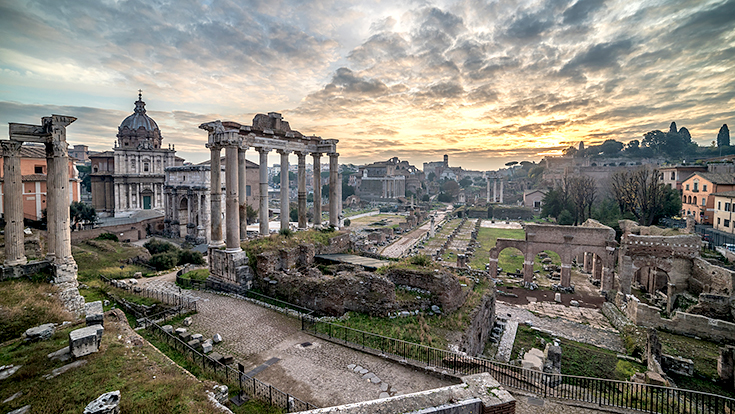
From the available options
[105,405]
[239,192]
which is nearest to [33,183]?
[239,192]

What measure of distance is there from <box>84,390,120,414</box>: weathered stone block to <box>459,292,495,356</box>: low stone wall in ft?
31.1

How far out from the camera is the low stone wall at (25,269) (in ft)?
46.2

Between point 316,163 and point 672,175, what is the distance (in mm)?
58403

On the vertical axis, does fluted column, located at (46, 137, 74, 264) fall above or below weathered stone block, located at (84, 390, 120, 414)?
above

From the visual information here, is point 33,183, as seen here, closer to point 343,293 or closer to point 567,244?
point 343,293

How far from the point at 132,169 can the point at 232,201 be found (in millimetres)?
40866

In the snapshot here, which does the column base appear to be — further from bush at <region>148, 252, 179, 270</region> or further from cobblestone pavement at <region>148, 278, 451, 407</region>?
bush at <region>148, 252, 179, 270</region>

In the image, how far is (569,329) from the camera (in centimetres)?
1850

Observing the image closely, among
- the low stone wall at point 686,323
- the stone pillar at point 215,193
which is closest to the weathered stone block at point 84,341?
the stone pillar at point 215,193

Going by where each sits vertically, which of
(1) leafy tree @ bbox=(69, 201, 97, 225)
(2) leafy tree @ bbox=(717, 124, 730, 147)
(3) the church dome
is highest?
(2) leafy tree @ bbox=(717, 124, 730, 147)

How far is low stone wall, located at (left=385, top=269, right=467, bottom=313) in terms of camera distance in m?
13.3

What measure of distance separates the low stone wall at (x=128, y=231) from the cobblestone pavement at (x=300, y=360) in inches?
1127

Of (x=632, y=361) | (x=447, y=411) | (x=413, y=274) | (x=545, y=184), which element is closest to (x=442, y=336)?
(x=413, y=274)

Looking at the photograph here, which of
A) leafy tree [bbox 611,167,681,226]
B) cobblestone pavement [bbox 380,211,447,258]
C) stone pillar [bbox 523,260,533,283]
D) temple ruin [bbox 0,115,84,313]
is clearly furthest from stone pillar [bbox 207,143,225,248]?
leafy tree [bbox 611,167,681,226]
